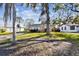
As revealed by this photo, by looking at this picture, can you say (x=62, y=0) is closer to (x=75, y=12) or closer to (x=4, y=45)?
(x=75, y=12)

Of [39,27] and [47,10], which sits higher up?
[47,10]

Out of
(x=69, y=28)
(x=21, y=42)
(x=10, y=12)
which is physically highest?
(x=10, y=12)

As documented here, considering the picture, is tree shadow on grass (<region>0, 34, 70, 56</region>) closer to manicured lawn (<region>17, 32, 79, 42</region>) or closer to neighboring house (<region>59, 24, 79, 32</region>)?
→ manicured lawn (<region>17, 32, 79, 42</region>)

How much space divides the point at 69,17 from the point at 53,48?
1.09 ft

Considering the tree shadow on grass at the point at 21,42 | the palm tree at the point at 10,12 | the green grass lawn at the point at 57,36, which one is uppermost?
the palm tree at the point at 10,12

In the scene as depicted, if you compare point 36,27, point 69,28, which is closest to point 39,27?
point 36,27

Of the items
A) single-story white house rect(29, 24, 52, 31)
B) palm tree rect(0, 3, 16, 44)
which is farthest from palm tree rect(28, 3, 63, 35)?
palm tree rect(0, 3, 16, 44)

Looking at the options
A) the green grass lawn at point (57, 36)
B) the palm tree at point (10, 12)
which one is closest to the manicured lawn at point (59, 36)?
the green grass lawn at point (57, 36)

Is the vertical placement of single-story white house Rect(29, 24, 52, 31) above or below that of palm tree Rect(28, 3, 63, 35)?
below

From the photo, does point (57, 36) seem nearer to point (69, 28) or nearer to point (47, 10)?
point (69, 28)

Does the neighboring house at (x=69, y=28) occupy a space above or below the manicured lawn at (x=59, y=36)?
above

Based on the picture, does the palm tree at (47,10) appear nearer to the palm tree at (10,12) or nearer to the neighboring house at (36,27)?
the neighboring house at (36,27)

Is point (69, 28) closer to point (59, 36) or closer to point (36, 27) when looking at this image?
point (59, 36)

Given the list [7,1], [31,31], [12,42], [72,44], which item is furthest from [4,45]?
[72,44]
